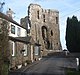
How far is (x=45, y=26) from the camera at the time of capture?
8200cm

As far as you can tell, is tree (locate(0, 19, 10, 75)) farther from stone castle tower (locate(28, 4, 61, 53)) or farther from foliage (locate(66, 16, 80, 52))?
stone castle tower (locate(28, 4, 61, 53))

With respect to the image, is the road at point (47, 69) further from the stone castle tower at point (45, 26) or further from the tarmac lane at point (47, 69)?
the stone castle tower at point (45, 26)

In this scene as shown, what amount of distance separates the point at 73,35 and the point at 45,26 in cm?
→ 2419

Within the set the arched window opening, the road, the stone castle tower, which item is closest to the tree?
the road

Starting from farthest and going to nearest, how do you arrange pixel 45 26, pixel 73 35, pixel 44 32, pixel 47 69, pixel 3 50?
pixel 45 26 → pixel 44 32 → pixel 73 35 → pixel 47 69 → pixel 3 50

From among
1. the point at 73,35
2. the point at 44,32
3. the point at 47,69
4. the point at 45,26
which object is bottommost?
the point at 47,69

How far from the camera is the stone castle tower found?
250 feet

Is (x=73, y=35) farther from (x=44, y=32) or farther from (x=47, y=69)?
(x=47, y=69)

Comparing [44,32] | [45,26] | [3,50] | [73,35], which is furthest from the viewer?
[45,26]

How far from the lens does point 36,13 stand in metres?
77.9

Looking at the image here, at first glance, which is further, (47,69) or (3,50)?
(47,69)

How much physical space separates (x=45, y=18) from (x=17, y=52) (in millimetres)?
43648

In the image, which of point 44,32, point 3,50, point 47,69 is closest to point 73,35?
point 44,32

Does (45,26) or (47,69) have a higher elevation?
(45,26)
